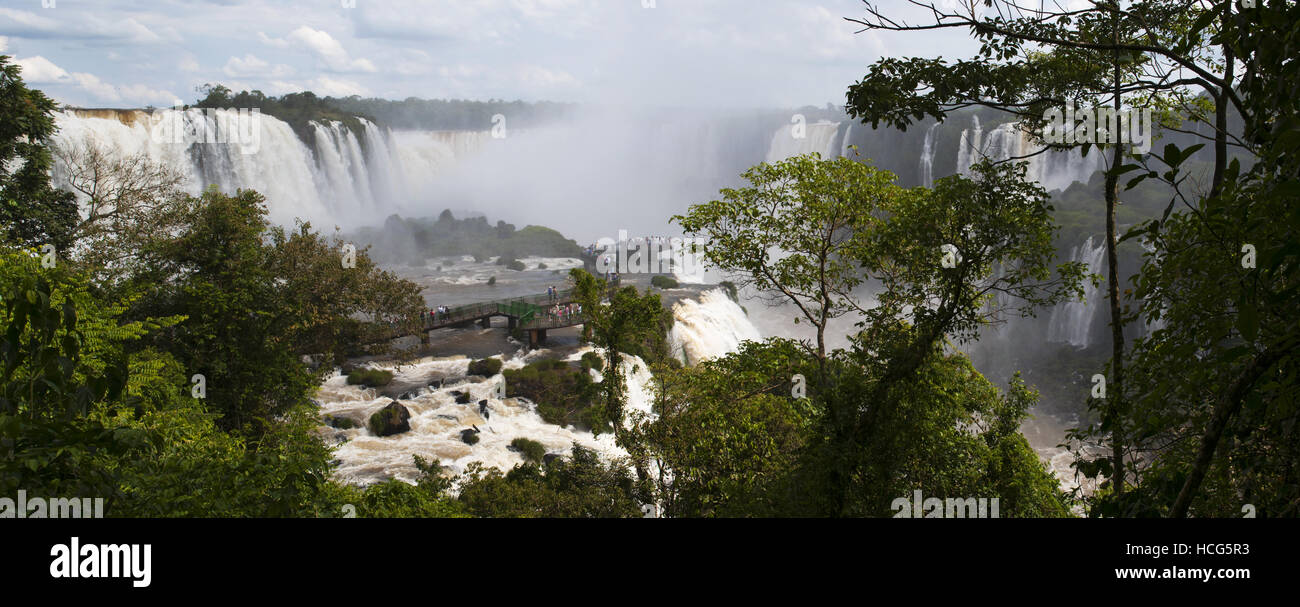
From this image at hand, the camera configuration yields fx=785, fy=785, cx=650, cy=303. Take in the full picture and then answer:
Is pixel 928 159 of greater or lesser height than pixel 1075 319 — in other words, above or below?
above

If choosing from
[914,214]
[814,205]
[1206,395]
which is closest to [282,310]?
[814,205]

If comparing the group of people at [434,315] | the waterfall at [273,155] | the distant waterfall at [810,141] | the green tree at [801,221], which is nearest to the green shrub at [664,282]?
the group of people at [434,315]

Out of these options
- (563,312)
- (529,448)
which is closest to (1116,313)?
(529,448)

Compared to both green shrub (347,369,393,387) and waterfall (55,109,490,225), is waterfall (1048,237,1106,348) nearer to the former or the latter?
green shrub (347,369,393,387)

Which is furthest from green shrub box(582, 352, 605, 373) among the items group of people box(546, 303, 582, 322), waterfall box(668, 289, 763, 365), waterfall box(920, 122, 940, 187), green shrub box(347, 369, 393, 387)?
waterfall box(920, 122, 940, 187)

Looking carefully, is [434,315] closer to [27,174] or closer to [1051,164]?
[27,174]

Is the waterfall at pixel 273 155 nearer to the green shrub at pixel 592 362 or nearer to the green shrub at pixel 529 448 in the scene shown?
the green shrub at pixel 592 362
